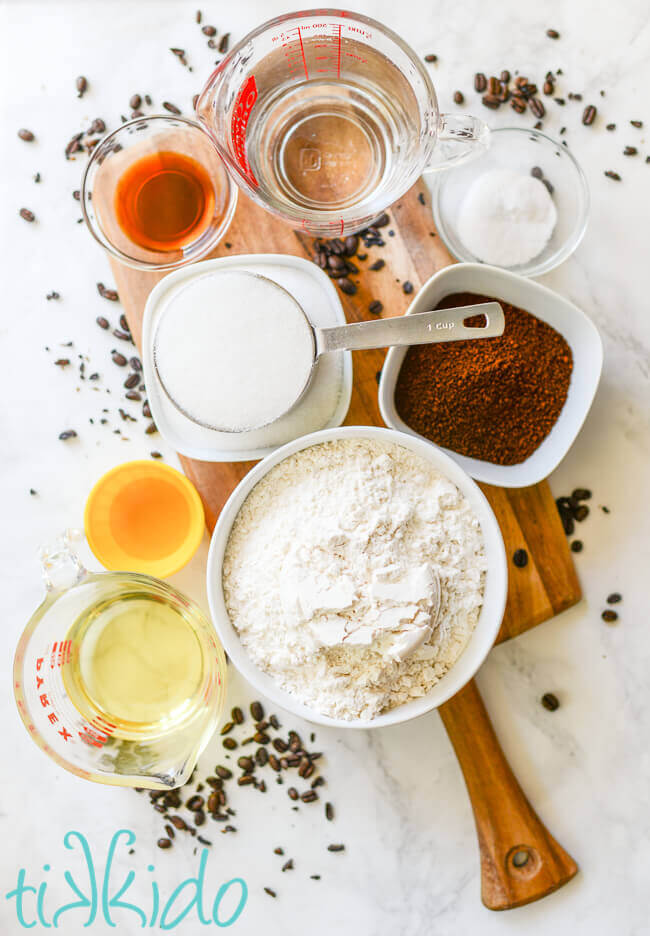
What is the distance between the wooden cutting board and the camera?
4.43ft

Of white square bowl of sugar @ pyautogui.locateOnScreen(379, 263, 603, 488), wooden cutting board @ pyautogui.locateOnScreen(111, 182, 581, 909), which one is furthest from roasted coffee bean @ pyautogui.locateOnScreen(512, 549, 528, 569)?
white square bowl of sugar @ pyautogui.locateOnScreen(379, 263, 603, 488)

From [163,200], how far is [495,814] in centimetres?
130

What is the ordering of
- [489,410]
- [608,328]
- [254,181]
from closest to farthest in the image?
[254,181], [489,410], [608,328]

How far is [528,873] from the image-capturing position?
1396mm

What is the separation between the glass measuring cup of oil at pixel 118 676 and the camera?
1.19 m

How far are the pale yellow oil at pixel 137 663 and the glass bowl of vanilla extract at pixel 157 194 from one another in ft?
2.02

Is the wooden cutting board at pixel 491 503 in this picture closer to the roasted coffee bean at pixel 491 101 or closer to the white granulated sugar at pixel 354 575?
the white granulated sugar at pixel 354 575

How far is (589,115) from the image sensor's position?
145 centimetres

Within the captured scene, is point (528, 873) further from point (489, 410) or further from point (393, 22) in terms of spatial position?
point (393, 22)

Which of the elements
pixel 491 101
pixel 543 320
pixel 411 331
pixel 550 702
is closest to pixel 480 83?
pixel 491 101

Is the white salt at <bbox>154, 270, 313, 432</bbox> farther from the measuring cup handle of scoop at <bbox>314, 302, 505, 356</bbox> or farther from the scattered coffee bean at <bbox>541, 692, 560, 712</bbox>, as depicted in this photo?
the scattered coffee bean at <bbox>541, 692, 560, 712</bbox>

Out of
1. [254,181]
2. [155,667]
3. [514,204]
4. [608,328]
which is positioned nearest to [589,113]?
[514,204]

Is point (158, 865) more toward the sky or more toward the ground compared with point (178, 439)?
more toward the ground

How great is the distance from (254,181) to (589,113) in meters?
0.72
